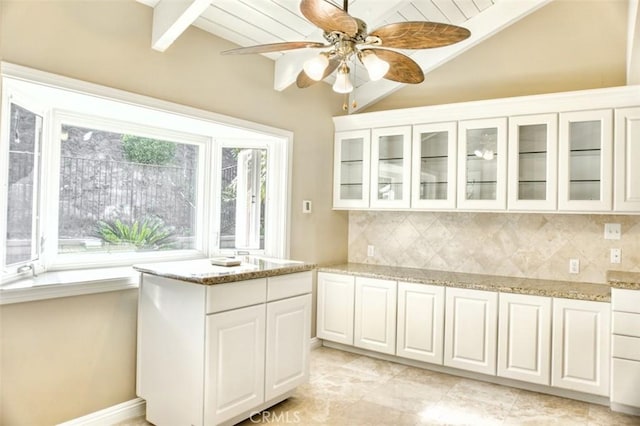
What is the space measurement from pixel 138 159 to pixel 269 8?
4.78 feet

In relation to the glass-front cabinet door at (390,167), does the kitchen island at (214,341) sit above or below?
below

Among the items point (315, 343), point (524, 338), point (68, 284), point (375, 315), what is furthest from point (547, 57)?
point (68, 284)

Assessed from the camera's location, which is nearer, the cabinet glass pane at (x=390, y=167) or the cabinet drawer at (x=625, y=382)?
the cabinet drawer at (x=625, y=382)

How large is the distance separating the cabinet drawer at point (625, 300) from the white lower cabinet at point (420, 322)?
116 centimetres

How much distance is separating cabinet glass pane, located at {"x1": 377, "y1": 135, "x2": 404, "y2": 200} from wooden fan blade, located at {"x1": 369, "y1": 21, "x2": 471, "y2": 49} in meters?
1.93

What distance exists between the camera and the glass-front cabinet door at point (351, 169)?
4.12 metres

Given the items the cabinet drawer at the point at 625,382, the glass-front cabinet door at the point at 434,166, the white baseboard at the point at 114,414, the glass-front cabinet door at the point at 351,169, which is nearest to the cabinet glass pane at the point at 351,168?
the glass-front cabinet door at the point at 351,169

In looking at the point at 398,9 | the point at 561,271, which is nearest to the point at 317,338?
the point at 561,271

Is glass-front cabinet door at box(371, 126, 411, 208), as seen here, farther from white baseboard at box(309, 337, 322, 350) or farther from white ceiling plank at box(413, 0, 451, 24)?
white baseboard at box(309, 337, 322, 350)

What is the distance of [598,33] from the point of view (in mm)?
3389

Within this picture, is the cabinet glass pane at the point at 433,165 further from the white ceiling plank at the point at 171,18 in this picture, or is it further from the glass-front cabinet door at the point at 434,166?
the white ceiling plank at the point at 171,18

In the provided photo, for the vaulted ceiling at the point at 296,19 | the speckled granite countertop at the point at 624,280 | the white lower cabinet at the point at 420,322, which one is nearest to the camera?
the vaulted ceiling at the point at 296,19

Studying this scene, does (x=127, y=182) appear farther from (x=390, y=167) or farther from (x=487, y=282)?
(x=487, y=282)

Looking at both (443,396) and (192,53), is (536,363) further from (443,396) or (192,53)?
(192,53)
